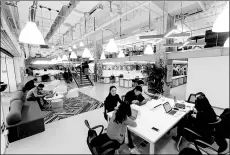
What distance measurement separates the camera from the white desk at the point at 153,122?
6.55 feet

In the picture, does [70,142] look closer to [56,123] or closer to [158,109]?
[56,123]

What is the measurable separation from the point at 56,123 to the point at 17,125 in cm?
111

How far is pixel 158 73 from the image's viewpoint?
19.4 ft

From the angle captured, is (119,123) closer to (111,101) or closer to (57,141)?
(111,101)

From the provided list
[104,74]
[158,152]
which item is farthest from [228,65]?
[104,74]

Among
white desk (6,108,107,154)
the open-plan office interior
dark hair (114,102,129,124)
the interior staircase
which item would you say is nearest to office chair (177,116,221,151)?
the open-plan office interior

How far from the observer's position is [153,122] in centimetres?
245

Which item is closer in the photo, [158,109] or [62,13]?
[158,109]

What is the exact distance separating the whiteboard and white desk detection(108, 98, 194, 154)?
311 centimetres

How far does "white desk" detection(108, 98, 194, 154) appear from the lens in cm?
200

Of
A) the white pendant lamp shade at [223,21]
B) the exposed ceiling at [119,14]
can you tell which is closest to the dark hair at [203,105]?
the white pendant lamp shade at [223,21]

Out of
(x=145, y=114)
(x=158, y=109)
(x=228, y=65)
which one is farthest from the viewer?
(x=228, y=65)

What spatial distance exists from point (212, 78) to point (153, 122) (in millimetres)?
4487

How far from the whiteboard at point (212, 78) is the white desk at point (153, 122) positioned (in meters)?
3.11
